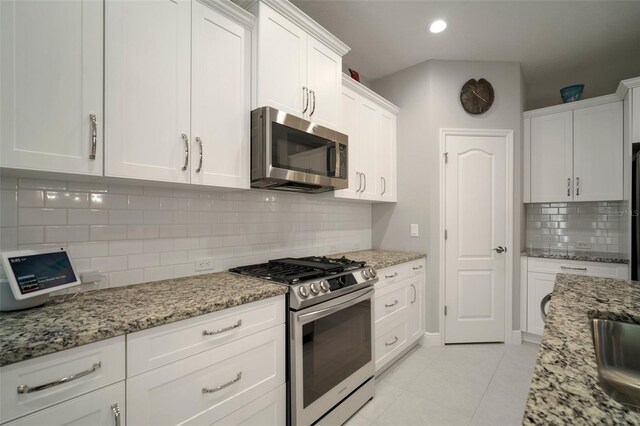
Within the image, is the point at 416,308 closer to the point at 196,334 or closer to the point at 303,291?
the point at 303,291

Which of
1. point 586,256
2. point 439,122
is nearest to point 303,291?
point 439,122

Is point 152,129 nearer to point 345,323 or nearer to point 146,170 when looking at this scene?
point 146,170

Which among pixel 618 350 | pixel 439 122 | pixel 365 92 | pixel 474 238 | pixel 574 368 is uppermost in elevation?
pixel 365 92

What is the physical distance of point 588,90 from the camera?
331cm

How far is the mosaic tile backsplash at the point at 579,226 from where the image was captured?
10.1 feet

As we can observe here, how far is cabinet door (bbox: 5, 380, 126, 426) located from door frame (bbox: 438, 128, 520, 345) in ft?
8.99

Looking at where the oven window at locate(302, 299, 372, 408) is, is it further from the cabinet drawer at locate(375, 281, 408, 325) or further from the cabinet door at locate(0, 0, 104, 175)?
the cabinet door at locate(0, 0, 104, 175)

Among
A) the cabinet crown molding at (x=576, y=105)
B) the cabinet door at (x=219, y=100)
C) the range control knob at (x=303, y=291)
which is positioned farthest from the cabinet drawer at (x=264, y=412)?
the cabinet crown molding at (x=576, y=105)

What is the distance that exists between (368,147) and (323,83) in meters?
0.86

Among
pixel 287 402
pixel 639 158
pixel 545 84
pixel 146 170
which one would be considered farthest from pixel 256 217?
pixel 545 84

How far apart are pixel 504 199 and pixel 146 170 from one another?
124 inches

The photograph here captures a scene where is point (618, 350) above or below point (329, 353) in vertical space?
above

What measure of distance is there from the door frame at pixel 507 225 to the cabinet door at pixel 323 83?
1341 millimetres

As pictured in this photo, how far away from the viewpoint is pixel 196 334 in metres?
1.21
